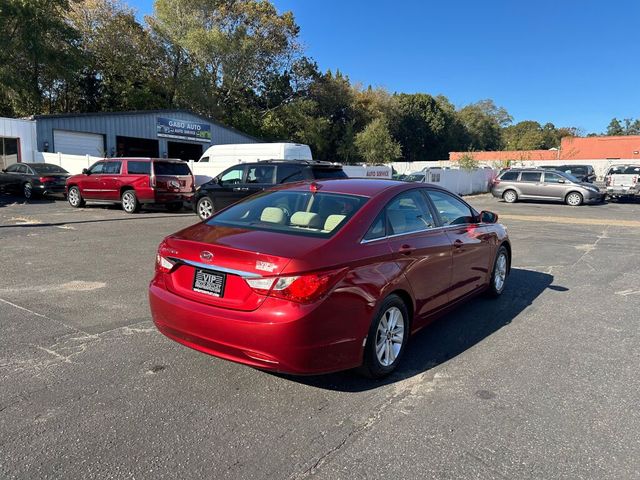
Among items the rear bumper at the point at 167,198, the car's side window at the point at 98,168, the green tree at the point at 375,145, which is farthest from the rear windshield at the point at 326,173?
the green tree at the point at 375,145

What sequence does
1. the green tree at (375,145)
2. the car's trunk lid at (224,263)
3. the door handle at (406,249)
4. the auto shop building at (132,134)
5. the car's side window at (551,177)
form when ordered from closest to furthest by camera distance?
the car's trunk lid at (224,263) → the door handle at (406,249) → the car's side window at (551,177) → the auto shop building at (132,134) → the green tree at (375,145)

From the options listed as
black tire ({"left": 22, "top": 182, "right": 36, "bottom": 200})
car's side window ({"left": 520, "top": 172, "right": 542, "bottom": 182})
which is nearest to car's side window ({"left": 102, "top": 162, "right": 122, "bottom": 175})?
black tire ({"left": 22, "top": 182, "right": 36, "bottom": 200})

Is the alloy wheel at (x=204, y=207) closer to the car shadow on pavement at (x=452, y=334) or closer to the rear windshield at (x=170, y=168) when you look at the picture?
the rear windshield at (x=170, y=168)

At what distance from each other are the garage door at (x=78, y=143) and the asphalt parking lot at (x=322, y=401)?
21.5m

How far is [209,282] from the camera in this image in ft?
11.8

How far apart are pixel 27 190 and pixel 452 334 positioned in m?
19.1

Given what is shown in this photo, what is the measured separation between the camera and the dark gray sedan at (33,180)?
1845 centimetres

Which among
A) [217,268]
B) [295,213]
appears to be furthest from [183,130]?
[217,268]

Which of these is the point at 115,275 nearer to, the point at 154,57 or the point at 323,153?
the point at 154,57

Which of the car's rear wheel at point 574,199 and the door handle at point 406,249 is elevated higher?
the door handle at point 406,249

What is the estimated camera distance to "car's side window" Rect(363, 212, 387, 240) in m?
3.86

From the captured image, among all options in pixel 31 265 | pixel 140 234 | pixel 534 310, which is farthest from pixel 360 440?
pixel 140 234

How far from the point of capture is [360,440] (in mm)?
3049

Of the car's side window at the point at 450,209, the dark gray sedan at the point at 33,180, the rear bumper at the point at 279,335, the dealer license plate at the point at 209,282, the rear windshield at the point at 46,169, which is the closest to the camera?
the rear bumper at the point at 279,335
